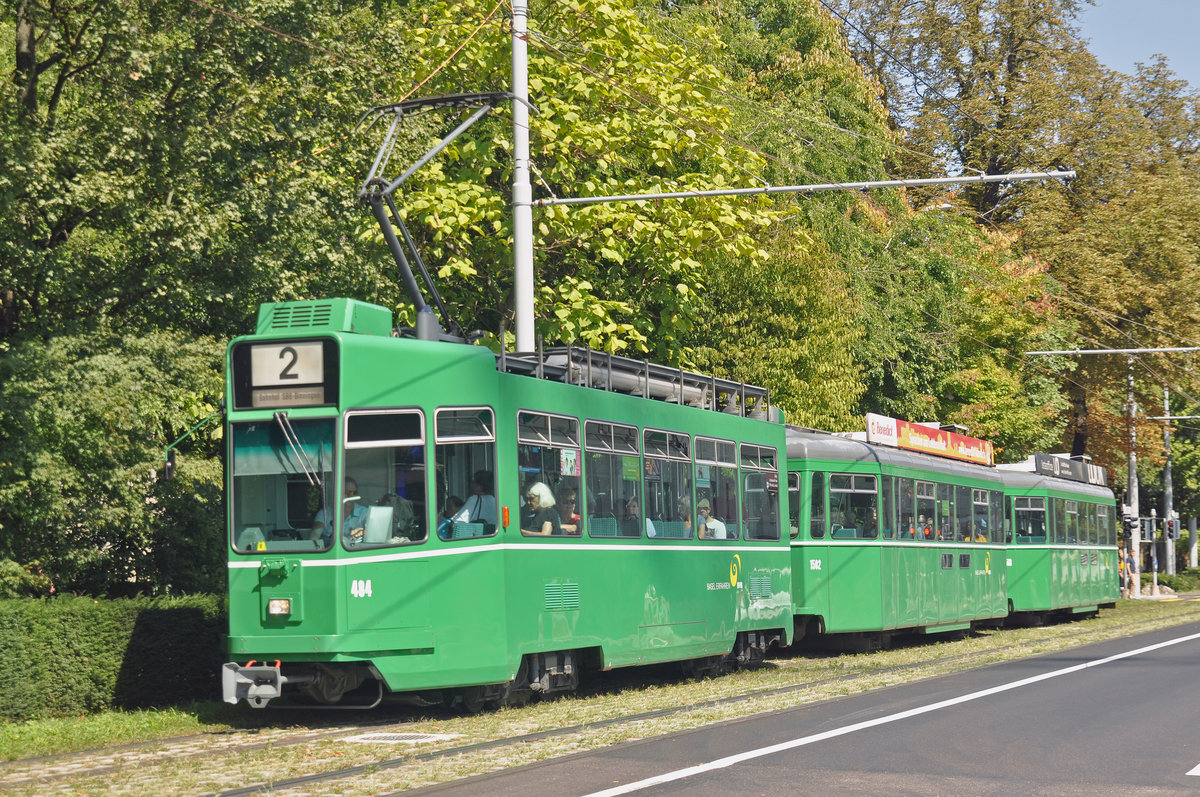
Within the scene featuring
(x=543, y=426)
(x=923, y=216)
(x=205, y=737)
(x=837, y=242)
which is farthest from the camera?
(x=923, y=216)

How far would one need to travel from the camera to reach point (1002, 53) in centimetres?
5178

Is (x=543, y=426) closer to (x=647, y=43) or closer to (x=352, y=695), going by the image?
(x=352, y=695)

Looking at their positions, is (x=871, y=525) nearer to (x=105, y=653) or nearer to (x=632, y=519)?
(x=632, y=519)

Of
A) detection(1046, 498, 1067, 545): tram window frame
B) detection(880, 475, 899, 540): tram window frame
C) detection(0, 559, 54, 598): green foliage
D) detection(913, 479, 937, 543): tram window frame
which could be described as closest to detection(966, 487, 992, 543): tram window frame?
detection(913, 479, 937, 543): tram window frame

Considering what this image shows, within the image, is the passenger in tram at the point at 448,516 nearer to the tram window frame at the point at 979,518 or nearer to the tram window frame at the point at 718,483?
the tram window frame at the point at 718,483

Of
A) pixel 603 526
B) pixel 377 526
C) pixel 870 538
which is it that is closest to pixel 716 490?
pixel 603 526

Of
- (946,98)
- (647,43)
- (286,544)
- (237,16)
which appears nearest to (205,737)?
(286,544)

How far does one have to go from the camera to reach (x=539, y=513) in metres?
15.0

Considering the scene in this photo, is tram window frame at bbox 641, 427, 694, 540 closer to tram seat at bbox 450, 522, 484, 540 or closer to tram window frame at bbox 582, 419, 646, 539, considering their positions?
tram window frame at bbox 582, 419, 646, 539

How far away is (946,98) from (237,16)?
3869 cm

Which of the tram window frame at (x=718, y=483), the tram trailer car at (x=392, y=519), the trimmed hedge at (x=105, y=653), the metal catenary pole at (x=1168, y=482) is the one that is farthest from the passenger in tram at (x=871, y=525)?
the metal catenary pole at (x=1168, y=482)

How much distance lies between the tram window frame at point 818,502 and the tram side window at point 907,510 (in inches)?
75.9

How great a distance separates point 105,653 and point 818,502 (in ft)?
38.0

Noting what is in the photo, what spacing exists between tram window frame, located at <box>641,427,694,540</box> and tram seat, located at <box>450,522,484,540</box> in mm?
3353
